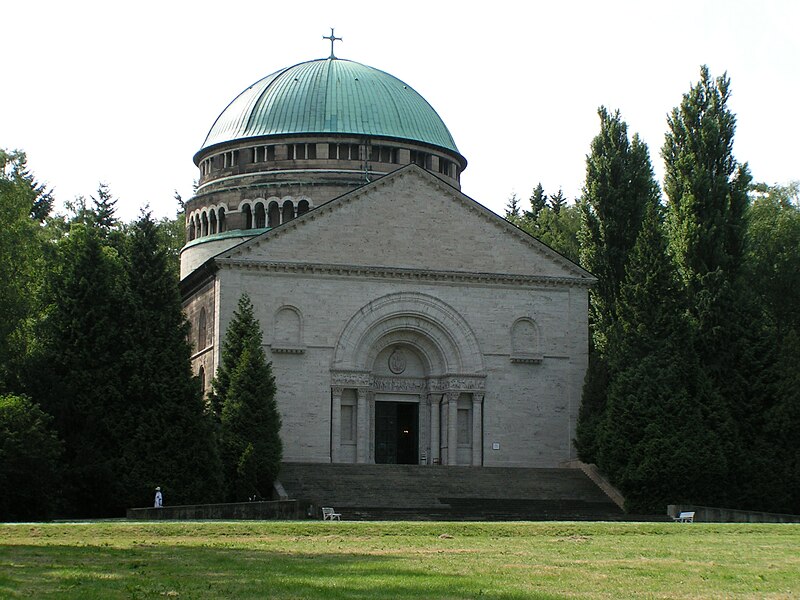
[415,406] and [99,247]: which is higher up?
[99,247]

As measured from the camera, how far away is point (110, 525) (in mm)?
33969

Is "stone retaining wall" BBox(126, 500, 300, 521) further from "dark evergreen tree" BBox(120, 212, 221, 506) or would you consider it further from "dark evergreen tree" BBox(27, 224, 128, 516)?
"dark evergreen tree" BBox(27, 224, 128, 516)

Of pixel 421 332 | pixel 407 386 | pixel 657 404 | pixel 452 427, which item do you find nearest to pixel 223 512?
pixel 657 404

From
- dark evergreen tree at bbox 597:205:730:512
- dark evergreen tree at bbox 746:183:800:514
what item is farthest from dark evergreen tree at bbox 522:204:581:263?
dark evergreen tree at bbox 597:205:730:512

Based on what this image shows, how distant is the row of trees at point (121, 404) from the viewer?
44.0 m

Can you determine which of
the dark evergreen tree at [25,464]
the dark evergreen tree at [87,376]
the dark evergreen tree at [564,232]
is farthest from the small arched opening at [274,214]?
the dark evergreen tree at [25,464]

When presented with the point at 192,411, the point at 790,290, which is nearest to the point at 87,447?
the point at 192,411

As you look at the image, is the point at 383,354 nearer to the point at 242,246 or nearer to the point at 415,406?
the point at 415,406

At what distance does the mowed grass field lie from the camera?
19531 mm

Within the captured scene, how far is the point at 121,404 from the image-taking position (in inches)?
1859

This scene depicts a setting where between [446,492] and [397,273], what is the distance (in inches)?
417

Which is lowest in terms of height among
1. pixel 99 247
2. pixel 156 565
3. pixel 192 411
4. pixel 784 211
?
pixel 156 565

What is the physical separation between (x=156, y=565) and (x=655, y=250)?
114ft

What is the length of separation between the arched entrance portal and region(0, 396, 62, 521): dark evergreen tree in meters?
16.2
